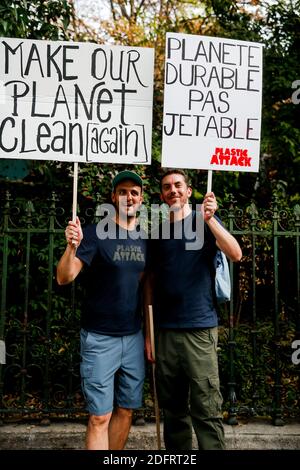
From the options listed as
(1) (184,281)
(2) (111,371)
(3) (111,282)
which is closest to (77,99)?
(3) (111,282)

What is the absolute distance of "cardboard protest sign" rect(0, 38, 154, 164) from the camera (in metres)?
3.46

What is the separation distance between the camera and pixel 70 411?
4141 mm

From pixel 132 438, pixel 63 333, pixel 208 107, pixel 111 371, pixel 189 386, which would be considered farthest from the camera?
pixel 63 333

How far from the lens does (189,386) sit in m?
3.20

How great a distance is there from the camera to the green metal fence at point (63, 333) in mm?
4164

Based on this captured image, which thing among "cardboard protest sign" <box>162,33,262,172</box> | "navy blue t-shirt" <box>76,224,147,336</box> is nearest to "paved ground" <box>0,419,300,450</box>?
"navy blue t-shirt" <box>76,224,147,336</box>

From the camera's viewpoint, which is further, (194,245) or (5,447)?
(5,447)

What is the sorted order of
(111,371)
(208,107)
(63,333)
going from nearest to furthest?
(111,371) → (208,107) → (63,333)

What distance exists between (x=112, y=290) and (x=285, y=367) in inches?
93.0

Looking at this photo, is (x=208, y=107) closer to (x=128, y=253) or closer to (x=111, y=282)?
(x=128, y=253)

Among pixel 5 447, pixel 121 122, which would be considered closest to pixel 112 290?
pixel 121 122

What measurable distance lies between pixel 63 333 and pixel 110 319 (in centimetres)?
207

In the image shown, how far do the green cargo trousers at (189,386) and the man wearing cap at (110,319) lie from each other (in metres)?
0.17

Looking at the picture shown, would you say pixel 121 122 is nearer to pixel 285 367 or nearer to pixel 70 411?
pixel 70 411
